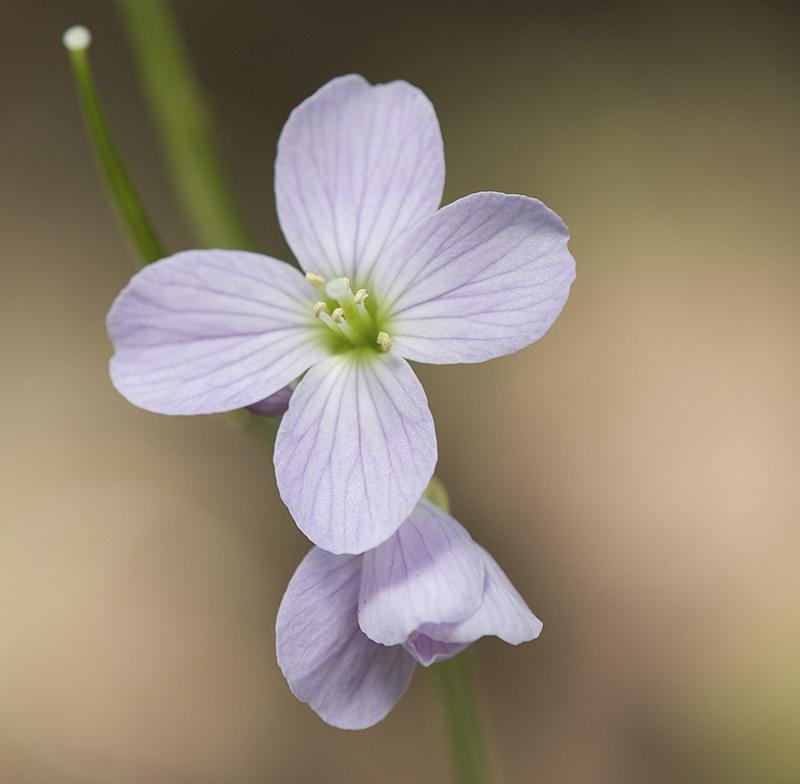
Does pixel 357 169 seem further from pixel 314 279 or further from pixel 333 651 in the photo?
pixel 333 651

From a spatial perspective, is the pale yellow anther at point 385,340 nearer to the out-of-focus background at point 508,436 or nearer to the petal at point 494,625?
the petal at point 494,625

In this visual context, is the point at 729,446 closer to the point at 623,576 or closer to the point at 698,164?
the point at 623,576

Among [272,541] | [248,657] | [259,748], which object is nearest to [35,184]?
[272,541]

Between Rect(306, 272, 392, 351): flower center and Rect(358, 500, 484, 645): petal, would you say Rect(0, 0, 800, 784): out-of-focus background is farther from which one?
Rect(358, 500, 484, 645): petal

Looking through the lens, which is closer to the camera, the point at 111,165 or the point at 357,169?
the point at 357,169

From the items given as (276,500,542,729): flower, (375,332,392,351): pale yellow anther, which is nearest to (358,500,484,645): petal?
(276,500,542,729): flower

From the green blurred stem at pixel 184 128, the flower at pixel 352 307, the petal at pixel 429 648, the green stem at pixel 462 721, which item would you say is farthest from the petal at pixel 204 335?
the green blurred stem at pixel 184 128

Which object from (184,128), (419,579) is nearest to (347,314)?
(419,579)
